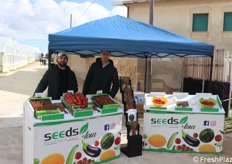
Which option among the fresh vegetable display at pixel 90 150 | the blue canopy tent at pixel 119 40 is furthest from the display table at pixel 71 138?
the blue canopy tent at pixel 119 40

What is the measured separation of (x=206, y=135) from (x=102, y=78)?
1.96m

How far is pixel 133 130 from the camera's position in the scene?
4145 mm

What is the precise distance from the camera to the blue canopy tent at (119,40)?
3.72 meters

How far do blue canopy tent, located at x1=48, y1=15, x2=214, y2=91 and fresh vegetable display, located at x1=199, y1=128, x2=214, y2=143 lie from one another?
1.34 m

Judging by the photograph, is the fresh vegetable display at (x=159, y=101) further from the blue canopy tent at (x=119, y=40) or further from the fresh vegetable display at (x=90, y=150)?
the fresh vegetable display at (x=90, y=150)

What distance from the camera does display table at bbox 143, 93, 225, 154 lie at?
4125 millimetres

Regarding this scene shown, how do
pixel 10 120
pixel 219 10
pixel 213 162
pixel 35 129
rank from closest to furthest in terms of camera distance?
pixel 35 129, pixel 213 162, pixel 10 120, pixel 219 10

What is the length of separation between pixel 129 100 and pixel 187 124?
1.03 m

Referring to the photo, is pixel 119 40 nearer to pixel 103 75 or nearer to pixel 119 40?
pixel 119 40

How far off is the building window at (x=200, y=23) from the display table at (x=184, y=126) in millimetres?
9403

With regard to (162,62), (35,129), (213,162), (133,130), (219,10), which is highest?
(219,10)

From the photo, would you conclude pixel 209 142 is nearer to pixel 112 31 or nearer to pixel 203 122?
pixel 203 122

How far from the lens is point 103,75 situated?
4.25 m

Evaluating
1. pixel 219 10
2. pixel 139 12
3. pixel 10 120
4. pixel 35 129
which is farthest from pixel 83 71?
pixel 35 129
